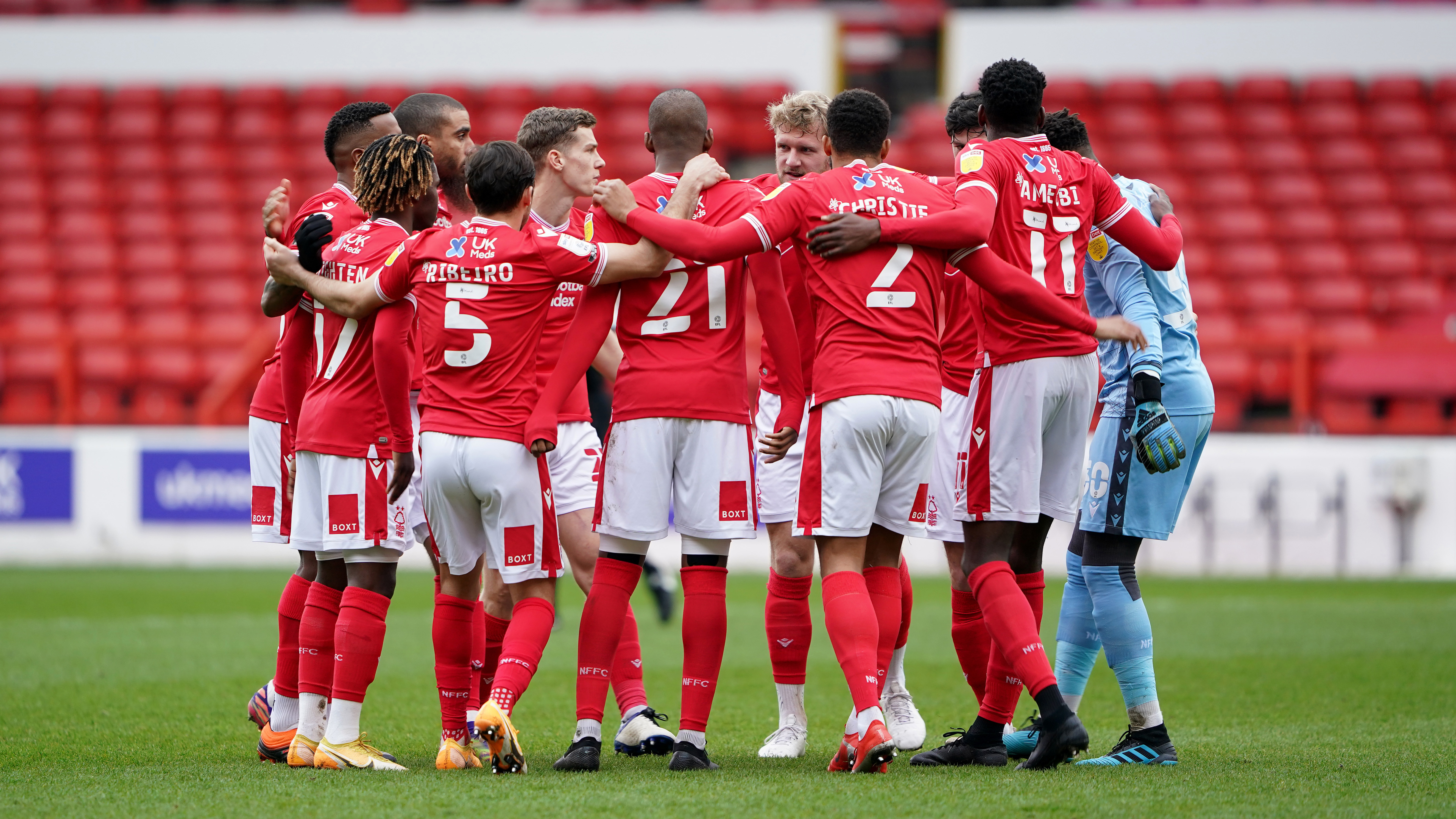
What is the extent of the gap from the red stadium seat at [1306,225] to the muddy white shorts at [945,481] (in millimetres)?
13149

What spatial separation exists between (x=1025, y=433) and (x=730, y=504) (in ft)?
3.38

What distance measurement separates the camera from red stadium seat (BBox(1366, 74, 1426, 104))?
61.7 ft

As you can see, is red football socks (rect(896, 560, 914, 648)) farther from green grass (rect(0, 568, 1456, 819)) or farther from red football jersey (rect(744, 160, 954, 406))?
red football jersey (rect(744, 160, 954, 406))

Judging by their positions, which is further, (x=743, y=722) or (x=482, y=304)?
(x=743, y=722)

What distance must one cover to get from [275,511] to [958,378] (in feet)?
9.07

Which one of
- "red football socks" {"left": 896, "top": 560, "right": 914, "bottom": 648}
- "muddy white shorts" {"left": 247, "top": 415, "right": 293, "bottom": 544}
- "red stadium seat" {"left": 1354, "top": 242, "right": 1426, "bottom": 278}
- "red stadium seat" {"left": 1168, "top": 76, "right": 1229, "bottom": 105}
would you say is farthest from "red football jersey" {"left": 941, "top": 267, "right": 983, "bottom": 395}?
"red stadium seat" {"left": 1168, "top": 76, "right": 1229, "bottom": 105}

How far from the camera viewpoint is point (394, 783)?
4.43 meters

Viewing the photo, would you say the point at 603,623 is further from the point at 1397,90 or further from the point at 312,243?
the point at 1397,90

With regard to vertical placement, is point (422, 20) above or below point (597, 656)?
above

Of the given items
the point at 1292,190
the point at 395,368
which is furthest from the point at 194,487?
the point at 1292,190

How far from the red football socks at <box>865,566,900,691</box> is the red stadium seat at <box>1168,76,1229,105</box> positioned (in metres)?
15.7

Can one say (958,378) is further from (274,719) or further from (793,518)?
(274,719)

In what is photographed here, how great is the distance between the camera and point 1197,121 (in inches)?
734

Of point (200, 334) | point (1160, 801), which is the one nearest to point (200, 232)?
point (200, 334)
